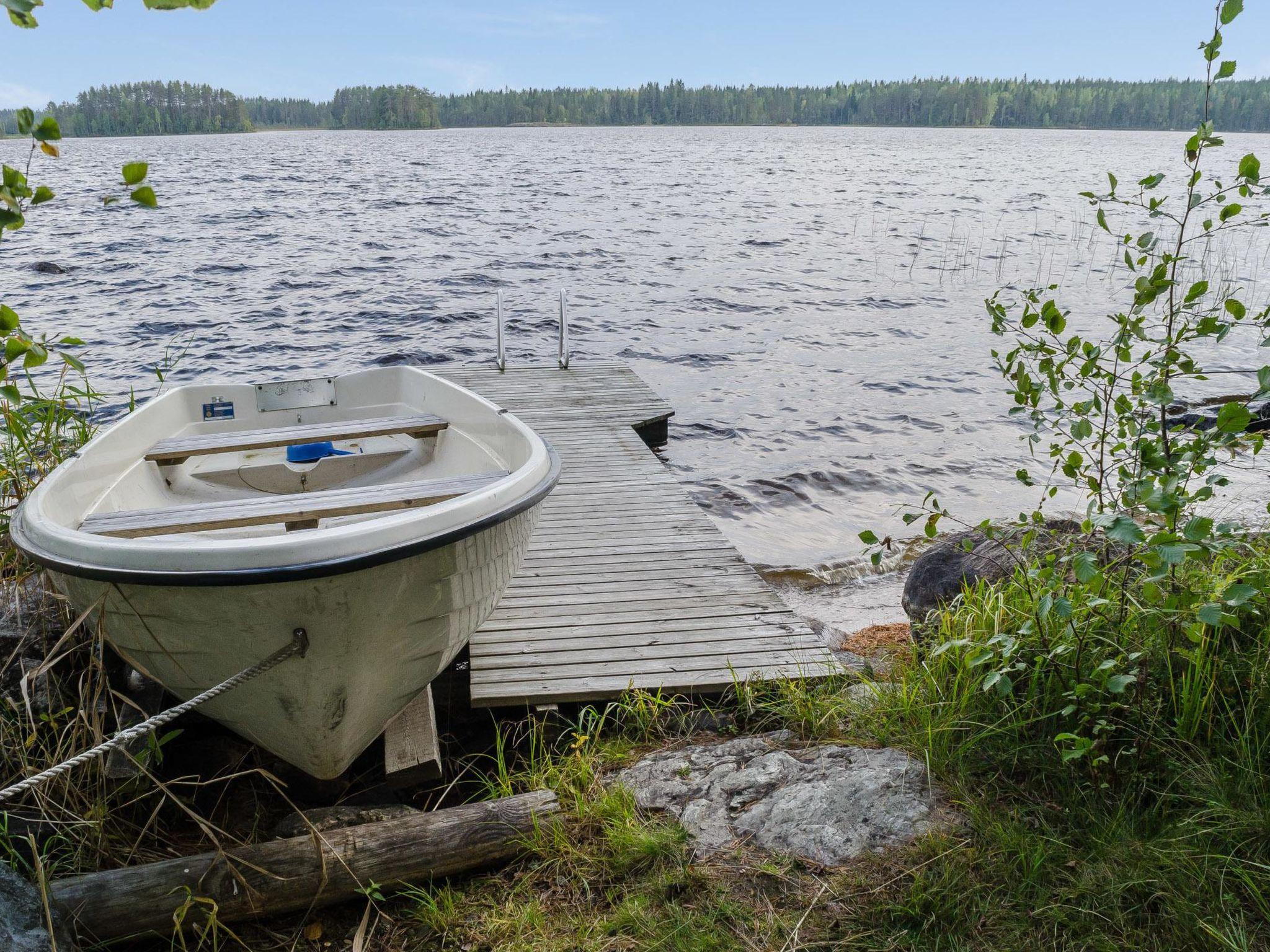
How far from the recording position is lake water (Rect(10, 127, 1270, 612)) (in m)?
8.83

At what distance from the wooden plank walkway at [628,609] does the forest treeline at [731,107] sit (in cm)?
10706

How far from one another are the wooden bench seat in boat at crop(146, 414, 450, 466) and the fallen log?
2060 mm

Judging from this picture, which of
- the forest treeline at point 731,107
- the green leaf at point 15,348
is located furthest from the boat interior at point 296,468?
the forest treeline at point 731,107

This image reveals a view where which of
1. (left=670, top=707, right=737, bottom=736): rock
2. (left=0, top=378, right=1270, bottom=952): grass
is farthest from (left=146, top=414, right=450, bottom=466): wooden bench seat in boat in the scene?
(left=670, top=707, right=737, bottom=736): rock

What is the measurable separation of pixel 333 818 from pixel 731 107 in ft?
467

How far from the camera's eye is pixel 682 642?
3.89 m

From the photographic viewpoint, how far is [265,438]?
4.18 metres

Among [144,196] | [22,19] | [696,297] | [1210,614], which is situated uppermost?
[22,19]

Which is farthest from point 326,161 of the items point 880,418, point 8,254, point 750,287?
point 880,418

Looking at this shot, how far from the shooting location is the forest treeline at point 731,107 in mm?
103438

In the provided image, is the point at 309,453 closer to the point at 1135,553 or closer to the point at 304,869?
the point at 304,869

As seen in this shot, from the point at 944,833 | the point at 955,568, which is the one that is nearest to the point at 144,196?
the point at 944,833

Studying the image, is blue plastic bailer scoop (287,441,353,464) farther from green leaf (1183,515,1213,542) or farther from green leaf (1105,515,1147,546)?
green leaf (1183,515,1213,542)

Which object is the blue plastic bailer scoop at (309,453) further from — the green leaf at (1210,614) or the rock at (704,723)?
the green leaf at (1210,614)
